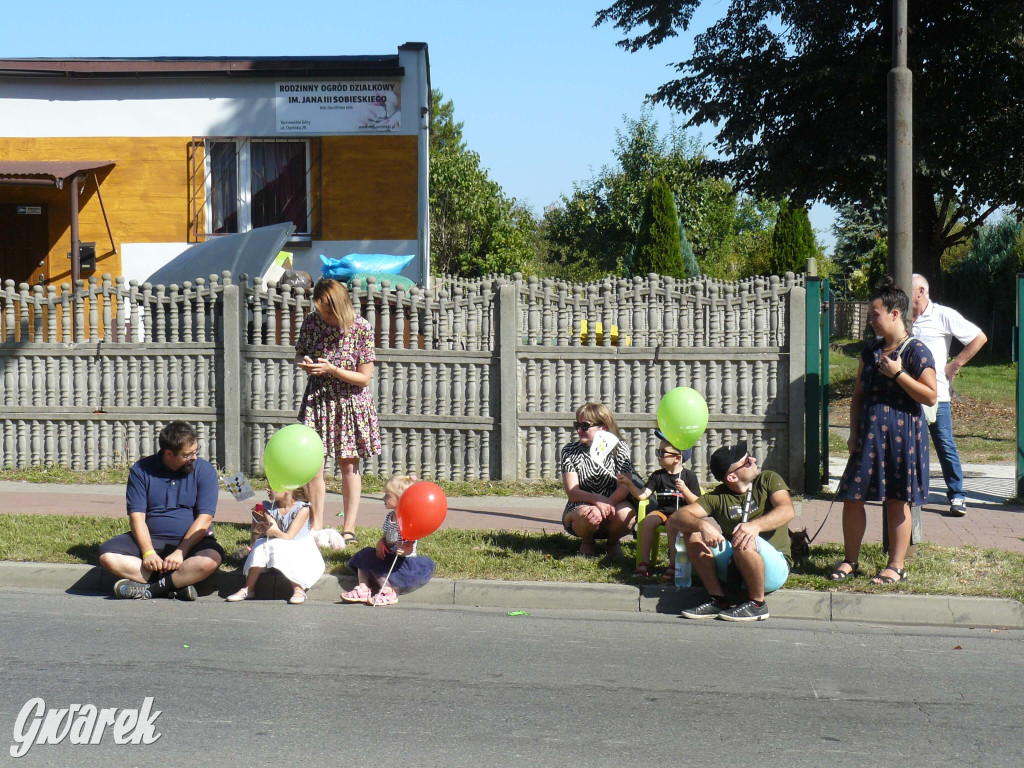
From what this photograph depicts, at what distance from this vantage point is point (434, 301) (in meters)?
10.5

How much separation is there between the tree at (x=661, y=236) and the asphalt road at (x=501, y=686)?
991 inches

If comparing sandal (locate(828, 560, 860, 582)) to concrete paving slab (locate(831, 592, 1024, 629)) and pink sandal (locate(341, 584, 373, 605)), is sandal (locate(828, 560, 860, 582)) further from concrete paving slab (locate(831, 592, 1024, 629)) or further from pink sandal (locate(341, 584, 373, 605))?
pink sandal (locate(341, 584, 373, 605))

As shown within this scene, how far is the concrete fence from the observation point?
32.5 ft

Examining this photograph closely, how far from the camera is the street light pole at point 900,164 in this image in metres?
7.29

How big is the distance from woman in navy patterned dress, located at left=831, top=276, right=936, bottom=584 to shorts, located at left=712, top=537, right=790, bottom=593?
61 centimetres

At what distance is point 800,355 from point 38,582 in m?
6.60

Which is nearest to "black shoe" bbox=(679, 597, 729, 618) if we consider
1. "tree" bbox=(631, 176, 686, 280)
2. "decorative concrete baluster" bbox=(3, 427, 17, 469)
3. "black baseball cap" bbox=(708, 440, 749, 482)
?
"black baseball cap" bbox=(708, 440, 749, 482)

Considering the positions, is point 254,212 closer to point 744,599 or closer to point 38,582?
point 38,582

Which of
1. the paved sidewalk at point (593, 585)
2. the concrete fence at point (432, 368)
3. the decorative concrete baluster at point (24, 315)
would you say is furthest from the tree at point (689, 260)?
the decorative concrete baluster at point (24, 315)

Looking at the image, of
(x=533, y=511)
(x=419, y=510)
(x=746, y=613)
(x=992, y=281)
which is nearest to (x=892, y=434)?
(x=746, y=613)

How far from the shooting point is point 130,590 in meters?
6.86

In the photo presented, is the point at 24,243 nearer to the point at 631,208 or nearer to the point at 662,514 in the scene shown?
the point at 662,514

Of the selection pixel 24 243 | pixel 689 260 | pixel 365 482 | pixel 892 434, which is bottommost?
pixel 365 482

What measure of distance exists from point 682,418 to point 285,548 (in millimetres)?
2668
